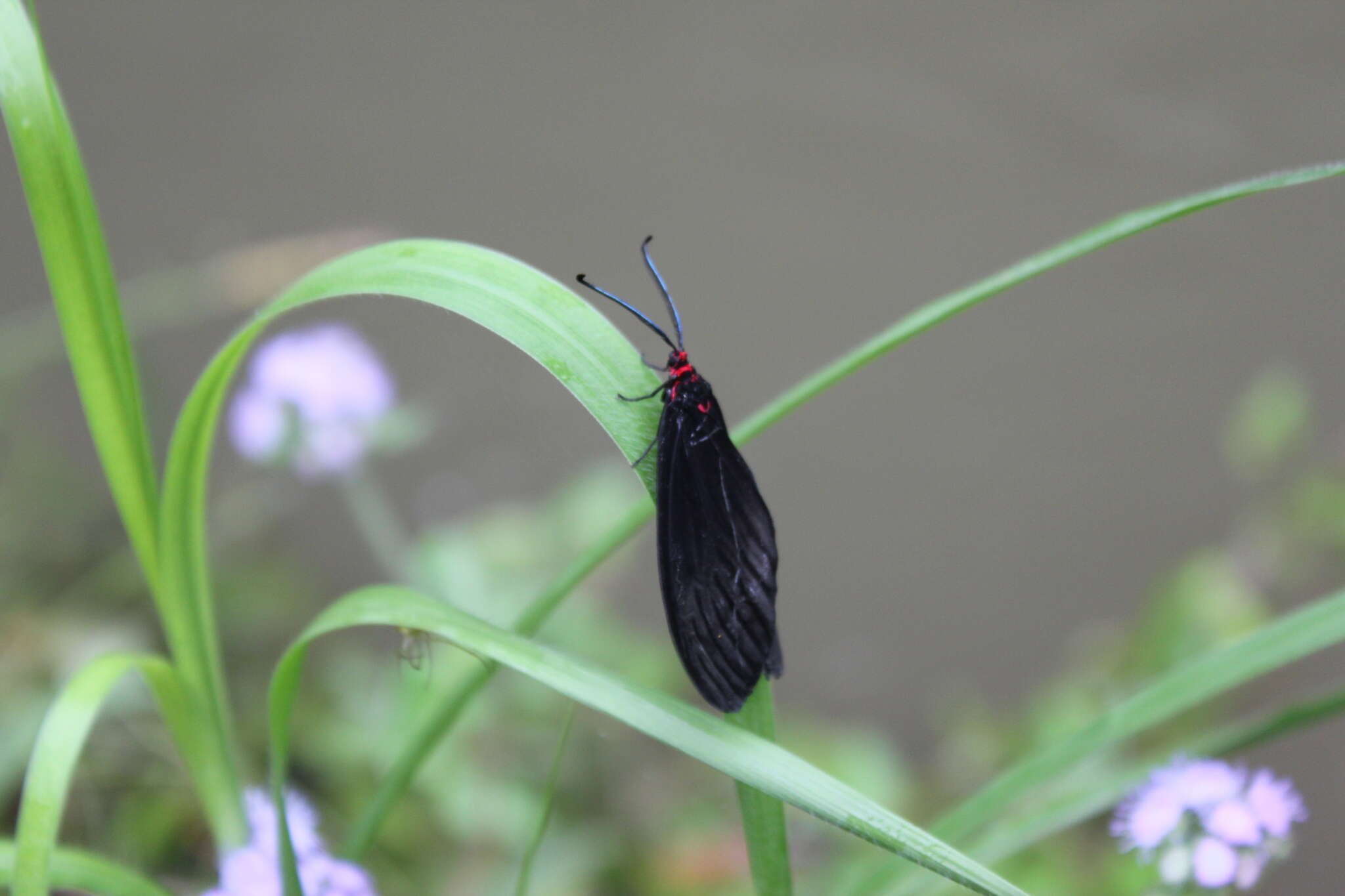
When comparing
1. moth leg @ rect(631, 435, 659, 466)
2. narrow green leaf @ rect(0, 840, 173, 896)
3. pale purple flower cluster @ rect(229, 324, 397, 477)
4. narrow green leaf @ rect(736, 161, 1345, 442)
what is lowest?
narrow green leaf @ rect(0, 840, 173, 896)

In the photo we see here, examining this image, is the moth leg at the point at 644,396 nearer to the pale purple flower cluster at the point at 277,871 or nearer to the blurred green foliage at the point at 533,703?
the pale purple flower cluster at the point at 277,871

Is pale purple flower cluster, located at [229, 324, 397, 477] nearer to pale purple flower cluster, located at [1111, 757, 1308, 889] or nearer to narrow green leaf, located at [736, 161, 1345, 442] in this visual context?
narrow green leaf, located at [736, 161, 1345, 442]

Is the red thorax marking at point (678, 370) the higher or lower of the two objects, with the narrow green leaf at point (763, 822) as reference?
higher

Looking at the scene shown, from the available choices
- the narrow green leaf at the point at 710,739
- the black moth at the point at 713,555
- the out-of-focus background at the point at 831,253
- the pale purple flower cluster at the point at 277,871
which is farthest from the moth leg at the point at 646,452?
the out-of-focus background at the point at 831,253

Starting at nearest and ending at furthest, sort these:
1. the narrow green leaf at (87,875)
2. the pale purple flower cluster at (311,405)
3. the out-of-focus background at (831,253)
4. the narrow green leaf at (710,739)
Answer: the narrow green leaf at (710,739)
the narrow green leaf at (87,875)
the pale purple flower cluster at (311,405)
the out-of-focus background at (831,253)

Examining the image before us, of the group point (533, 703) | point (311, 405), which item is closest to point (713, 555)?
point (311, 405)

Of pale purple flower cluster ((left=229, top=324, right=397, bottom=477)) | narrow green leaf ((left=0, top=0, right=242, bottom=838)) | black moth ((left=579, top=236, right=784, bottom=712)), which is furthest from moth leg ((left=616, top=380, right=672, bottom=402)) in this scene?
pale purple flower cluster ((left=229, top=324, right=397, bottom=477))

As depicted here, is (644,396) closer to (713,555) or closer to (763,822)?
(713,555)

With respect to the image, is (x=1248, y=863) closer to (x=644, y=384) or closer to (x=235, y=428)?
(x=644, y=384)
